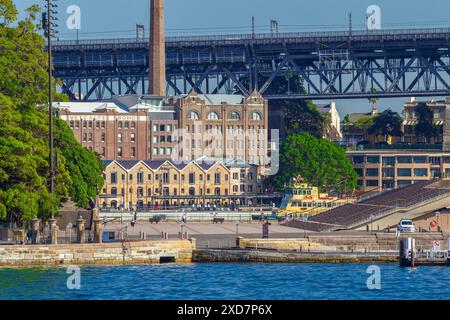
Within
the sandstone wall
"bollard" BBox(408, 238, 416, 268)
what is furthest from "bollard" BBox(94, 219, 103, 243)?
"bollard" BBox(408, 238, 416, 268)

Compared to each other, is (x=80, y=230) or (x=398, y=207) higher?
(x=398, y=207)

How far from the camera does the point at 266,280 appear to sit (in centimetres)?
9169

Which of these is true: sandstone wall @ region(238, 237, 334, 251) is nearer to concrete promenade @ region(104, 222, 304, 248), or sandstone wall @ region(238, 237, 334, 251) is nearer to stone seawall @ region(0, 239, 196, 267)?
concrete promenade @ region(104, 222, 304, 248)

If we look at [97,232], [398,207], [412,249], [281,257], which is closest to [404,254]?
[412,249]

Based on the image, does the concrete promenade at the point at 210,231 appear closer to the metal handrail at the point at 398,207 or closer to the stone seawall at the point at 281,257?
the stone seawall at the point at 281,257

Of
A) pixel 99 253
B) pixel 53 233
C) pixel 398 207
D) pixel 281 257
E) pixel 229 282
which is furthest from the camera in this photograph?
pixel 398 207

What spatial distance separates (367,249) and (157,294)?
34156 millimetres

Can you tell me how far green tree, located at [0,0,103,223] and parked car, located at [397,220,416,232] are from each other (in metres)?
25.0

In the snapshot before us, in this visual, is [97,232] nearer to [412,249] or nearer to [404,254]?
[404,254]

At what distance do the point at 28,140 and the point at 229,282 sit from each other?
2364cm

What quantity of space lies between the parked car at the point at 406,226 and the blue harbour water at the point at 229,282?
67.0 feet

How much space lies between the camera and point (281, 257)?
105188 mm

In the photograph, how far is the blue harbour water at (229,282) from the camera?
82.3 metres
